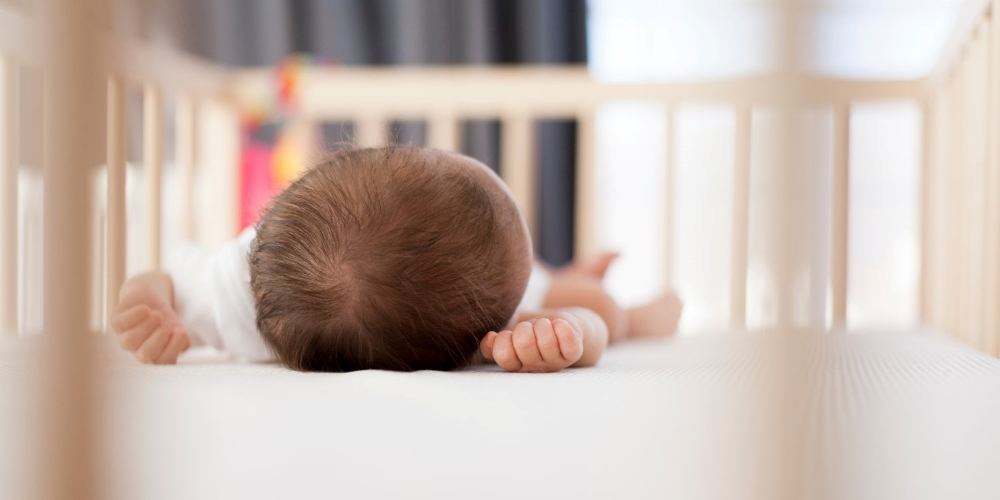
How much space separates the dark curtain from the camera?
2104 millimetres

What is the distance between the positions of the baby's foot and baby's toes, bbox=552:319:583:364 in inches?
17.8

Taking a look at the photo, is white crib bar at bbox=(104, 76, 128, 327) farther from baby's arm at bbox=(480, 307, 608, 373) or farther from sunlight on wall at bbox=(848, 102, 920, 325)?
sunlight on wall at bbox=(848, 102, 920, 325)

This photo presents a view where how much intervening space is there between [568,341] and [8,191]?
574mm

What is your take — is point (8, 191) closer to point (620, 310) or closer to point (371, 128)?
point (620, 310)

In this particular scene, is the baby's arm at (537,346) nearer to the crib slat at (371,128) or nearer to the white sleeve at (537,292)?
the white sleeve at (537,292)

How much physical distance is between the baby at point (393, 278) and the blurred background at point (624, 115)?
1236 millimetres

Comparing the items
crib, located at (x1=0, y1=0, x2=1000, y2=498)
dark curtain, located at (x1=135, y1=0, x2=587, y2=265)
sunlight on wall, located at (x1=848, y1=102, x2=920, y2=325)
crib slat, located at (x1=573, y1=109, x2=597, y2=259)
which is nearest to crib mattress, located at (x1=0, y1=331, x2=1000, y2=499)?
crib, located at (x1=0, y1=0, x2=1000, y2=498)

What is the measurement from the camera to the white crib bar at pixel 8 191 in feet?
2.70

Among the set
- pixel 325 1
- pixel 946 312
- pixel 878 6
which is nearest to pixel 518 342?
pixel 946 312

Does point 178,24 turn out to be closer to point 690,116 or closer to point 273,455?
point 690,116

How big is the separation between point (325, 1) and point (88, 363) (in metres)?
1.94

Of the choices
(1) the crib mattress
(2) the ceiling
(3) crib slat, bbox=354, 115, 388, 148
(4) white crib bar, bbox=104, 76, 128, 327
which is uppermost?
(2) the ceiling

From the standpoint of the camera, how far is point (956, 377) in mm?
588

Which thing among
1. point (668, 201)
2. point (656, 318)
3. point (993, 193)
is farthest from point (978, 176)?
point (668, 201)
